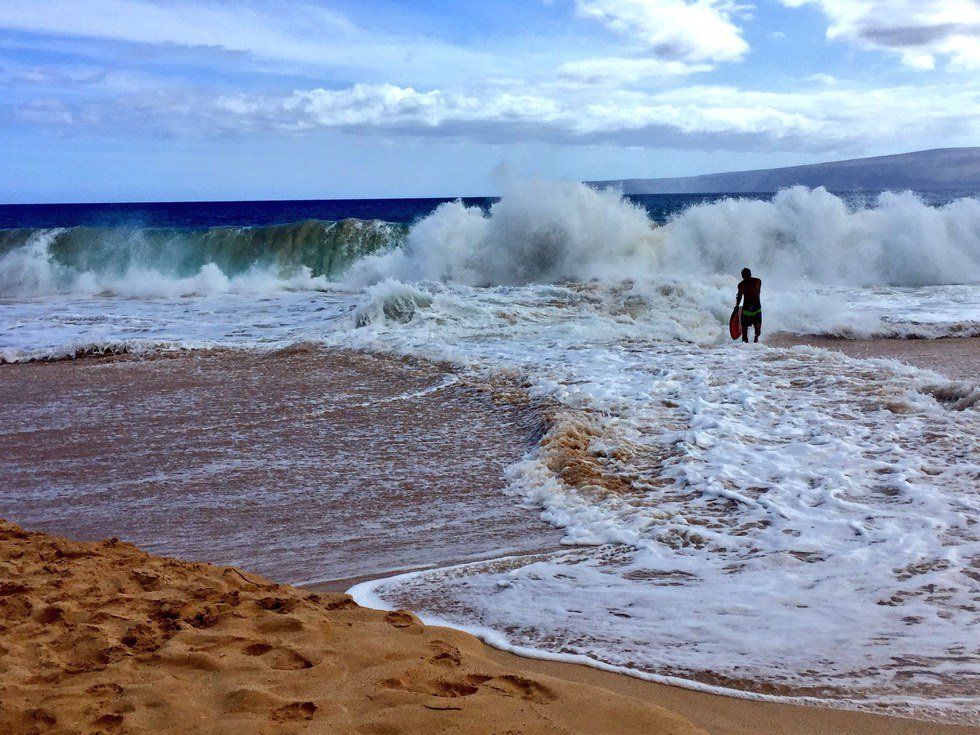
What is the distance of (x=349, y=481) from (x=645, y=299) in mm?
11160

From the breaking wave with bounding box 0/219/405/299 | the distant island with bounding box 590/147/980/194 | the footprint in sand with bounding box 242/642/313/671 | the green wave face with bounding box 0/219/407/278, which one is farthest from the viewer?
the distant island with bounding box 590/147/980/194

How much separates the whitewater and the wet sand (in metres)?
0.47

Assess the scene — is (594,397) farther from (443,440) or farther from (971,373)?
(971,373)

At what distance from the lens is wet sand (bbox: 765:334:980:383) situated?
10016 mm

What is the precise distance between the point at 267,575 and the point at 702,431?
402 cm

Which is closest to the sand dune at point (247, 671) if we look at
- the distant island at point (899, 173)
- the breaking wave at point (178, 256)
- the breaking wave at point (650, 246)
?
the breaking wave at point (650, 246)

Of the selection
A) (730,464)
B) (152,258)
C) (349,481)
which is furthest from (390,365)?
(152,258)

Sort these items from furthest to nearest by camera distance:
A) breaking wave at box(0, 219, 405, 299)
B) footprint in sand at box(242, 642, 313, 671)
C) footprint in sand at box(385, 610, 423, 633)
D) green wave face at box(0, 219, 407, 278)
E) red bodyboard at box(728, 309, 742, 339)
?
green wave face at box(0, 219, 407, 278), breaking wave at box(0, 219, 405, 299), red bodyboard at box(728, 309, 742, 339), footprint in sand at box(385, 610, 423, 633), footprint in sand at box(242, 642, 313, 671)

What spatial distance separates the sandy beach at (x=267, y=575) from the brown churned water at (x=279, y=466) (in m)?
0.03

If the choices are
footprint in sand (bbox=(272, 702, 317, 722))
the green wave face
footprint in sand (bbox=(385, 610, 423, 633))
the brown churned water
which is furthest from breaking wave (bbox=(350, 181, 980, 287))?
footprint in sand (bbox=(272, 702, 317, 722))

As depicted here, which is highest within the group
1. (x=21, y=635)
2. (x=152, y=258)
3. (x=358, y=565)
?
(x=152, y=258)

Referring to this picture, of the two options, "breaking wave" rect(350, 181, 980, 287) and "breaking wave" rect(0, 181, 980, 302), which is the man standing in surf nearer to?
"breaking wave" rect(0, 181, 980, 302)

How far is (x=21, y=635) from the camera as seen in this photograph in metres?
3.04

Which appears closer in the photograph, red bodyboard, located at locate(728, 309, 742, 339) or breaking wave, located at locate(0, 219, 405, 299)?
red bodyboard, located at locate(728, 309, 742, 339)
